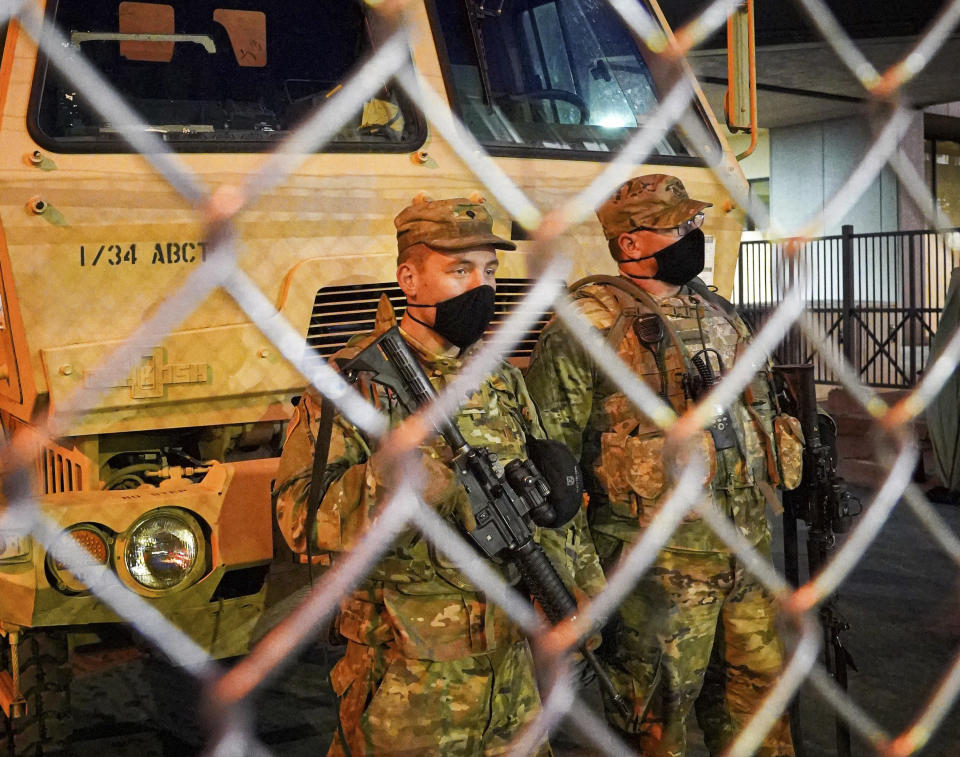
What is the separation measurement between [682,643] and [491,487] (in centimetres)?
100

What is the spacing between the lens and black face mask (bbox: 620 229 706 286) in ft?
9.02

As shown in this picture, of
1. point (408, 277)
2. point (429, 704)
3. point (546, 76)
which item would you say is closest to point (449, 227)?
point (408, 277)

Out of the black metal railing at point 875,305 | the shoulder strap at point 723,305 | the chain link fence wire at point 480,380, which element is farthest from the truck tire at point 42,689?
the black metal railing at point 875,305

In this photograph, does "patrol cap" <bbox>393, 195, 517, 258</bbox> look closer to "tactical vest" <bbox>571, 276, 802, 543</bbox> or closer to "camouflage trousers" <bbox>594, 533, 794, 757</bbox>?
"tactical vest" <bbox>571, 276, 802, 543</bbox>

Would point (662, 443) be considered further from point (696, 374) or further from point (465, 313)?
point (465, 313)

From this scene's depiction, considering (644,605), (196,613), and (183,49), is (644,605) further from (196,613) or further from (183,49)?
(183,49)

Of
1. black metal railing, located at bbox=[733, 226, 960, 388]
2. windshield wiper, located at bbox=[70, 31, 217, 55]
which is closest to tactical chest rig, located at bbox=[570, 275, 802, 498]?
windshield wiper, located at bbox=[70, 31, 217, 55]

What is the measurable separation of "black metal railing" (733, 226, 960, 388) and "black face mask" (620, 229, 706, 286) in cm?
707

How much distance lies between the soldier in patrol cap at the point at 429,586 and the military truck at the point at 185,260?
0.69 meters

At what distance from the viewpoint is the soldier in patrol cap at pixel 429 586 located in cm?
207

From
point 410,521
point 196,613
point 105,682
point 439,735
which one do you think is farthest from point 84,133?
point 105,682

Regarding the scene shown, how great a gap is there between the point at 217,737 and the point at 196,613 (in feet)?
4.62

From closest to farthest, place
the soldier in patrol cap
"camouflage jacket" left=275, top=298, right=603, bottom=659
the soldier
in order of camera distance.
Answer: "camouflage jacket" left=275, top=298, right=603, bottom=659 → the soldier in patrol cap → the soldier

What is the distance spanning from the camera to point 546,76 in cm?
358
